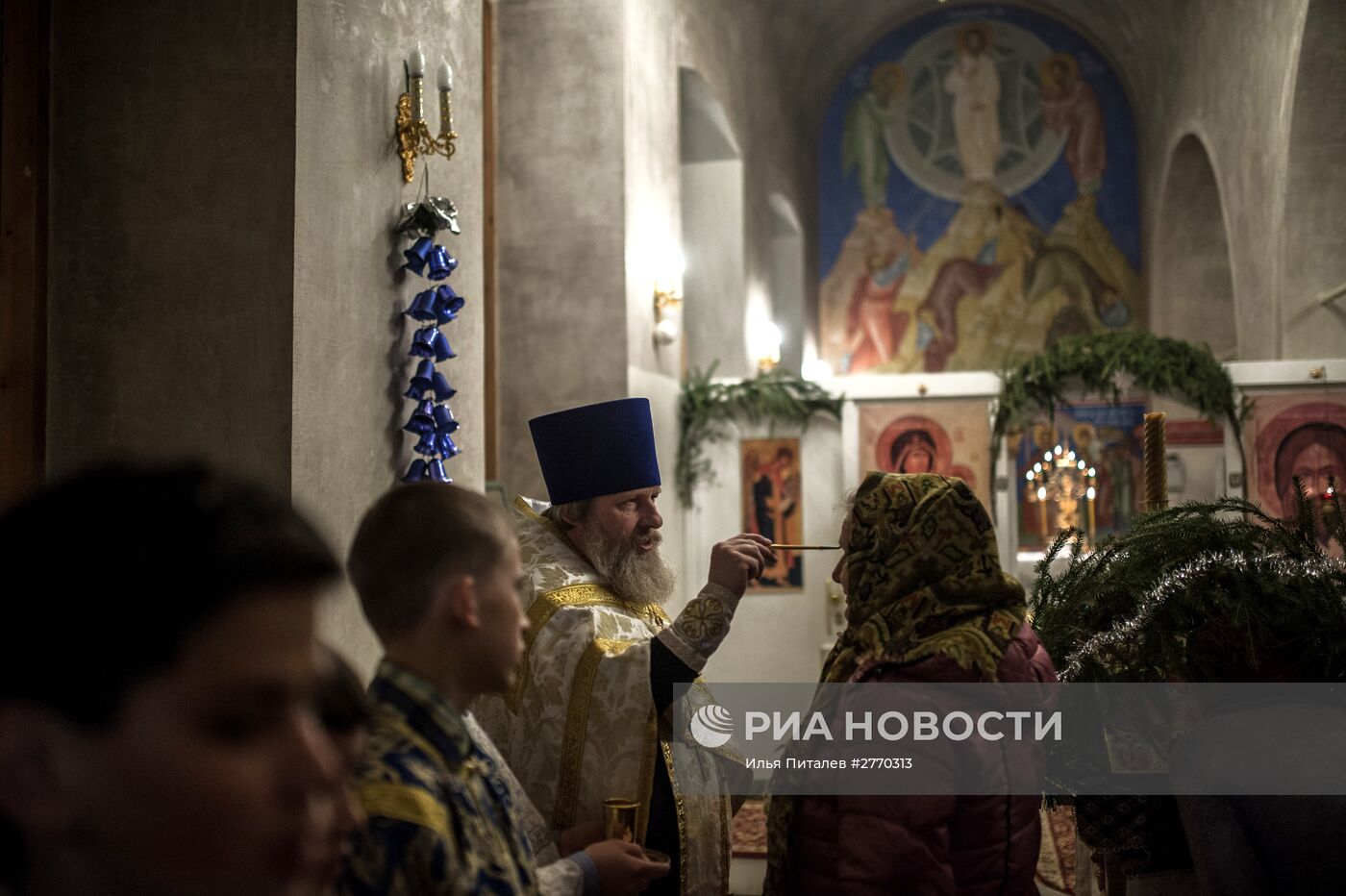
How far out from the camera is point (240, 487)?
0.93 metres

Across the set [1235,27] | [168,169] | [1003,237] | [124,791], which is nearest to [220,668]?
[124,791]

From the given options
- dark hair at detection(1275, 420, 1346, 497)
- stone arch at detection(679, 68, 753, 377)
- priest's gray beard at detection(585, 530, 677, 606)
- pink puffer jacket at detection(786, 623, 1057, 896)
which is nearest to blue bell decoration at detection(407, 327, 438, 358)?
priest's gray beard at detection(585, 530, 677, 606)

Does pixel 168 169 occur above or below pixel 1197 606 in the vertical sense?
above

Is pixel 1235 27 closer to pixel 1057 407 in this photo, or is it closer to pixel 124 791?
pixel 1057 407

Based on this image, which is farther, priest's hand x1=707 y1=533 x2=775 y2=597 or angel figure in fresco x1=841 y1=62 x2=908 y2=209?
angel figure in fresco x1=841 y1=62 x2=908 y2=209

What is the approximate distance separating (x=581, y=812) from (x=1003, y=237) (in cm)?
1517

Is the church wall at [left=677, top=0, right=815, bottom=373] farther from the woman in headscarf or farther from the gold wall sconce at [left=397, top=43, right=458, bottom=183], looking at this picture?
the woman in headscarf

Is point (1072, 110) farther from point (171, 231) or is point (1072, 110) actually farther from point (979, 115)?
point (171, 231)

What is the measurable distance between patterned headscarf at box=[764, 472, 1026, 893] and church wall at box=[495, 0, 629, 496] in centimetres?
543

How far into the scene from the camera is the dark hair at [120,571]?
2.71 feet

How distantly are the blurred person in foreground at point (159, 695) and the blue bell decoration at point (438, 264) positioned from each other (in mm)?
3659

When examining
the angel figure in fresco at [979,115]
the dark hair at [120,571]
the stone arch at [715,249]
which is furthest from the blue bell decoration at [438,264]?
the angel figure in fresco at [979,115]

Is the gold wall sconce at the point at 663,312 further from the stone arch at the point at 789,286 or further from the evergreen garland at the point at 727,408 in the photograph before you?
the stone arch at the point at 789,286

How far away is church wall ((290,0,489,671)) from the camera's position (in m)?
3.86
